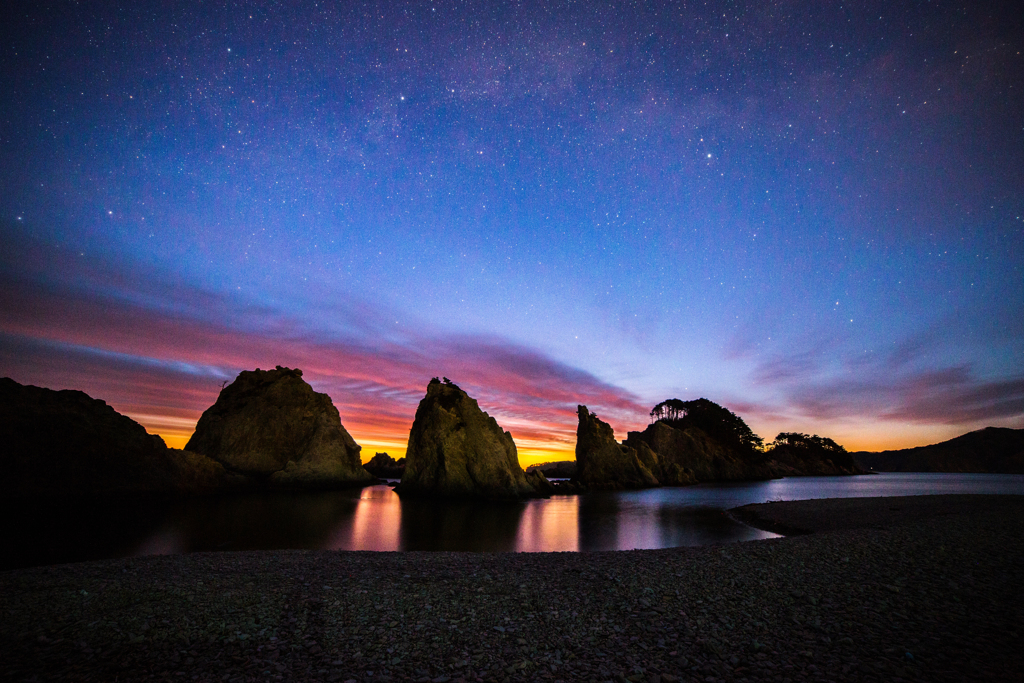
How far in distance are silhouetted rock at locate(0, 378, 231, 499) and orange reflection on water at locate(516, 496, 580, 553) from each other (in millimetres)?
44677

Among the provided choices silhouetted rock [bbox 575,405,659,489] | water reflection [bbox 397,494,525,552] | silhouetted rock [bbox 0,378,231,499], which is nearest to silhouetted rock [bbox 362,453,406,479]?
silhouetted rock [bbox 575,405,659,489]

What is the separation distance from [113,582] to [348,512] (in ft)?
117

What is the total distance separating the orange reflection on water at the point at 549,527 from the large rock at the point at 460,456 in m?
6.71

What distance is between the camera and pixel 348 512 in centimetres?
4478

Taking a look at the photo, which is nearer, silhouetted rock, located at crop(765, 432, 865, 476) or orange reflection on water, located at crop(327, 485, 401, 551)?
orange reflection on water, located at crop(327, 485, 401, 551)

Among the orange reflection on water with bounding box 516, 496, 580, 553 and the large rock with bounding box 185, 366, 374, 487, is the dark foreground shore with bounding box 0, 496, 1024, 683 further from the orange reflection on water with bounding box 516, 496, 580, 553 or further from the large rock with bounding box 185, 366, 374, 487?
the large rock with bounding box 185, 366, 374, 487

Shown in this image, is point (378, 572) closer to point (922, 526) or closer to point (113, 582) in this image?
point (113, 582)

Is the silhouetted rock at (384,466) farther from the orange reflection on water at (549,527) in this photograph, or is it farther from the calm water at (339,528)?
the orange reflection on water at (549,527)

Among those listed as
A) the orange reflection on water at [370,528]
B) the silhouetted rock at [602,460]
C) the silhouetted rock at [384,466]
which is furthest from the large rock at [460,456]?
the silhouetted rock at [384,466]

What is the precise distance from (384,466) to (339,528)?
93.1m

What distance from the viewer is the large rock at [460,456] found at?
58156 millimetres

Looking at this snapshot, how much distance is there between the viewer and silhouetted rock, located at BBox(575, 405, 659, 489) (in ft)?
271

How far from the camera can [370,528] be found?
35.0m

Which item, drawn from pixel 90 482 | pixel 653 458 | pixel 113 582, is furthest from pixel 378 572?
pixel 653 458
